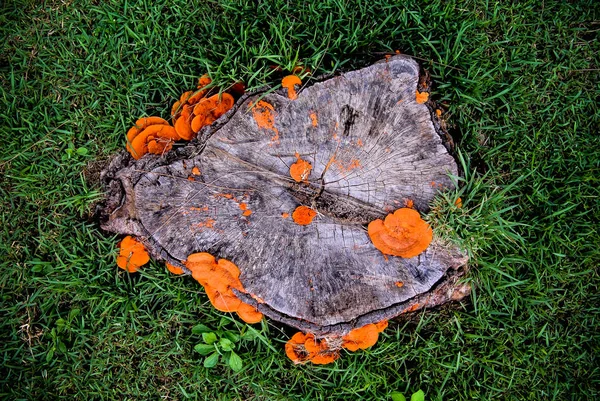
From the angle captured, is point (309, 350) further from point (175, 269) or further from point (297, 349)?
point (175, 269)

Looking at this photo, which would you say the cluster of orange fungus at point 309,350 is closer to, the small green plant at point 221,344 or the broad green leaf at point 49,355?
the small green plant at point 221,344

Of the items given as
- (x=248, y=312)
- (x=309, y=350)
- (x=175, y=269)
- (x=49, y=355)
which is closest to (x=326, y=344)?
(x=309, y=350)

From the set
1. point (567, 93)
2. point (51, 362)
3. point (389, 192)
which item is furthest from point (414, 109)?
point (51, 362)

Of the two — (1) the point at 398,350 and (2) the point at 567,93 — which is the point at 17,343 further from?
(2) the point at 567,93

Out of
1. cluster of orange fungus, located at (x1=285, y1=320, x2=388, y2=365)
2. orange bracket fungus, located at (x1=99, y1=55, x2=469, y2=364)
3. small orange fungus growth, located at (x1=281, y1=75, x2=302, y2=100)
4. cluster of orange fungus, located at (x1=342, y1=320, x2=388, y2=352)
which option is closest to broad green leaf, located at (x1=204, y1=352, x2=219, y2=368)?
cluster of orange fungus, located at (x1=285, y1=320, x2=388, y2=365)

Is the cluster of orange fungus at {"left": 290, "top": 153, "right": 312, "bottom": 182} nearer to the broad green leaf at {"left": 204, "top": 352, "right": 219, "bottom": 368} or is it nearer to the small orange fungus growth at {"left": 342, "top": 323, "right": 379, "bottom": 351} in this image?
the small orange fungus growth at {"left": 342, "top": 323, "right": 379, "bottom": 351}

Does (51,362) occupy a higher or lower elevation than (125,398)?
higher
